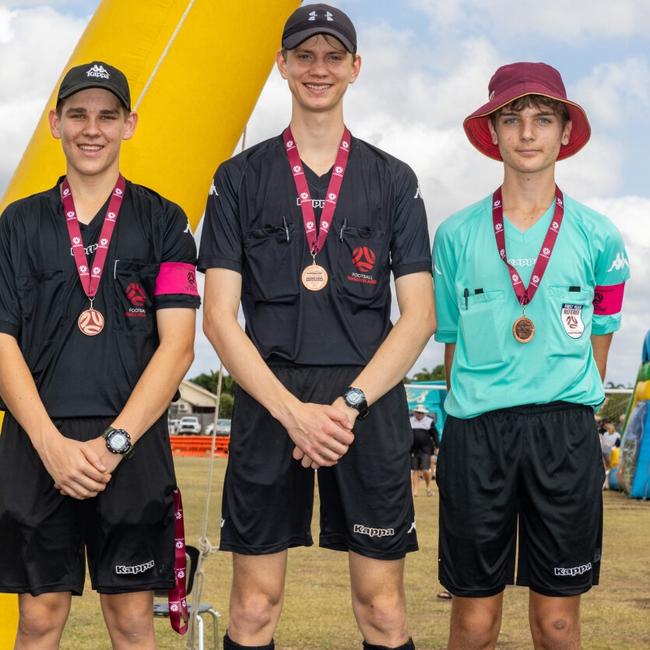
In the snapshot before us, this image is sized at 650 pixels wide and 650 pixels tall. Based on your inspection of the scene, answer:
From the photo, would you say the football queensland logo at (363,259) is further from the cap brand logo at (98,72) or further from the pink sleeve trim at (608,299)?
the cap brand logo at (98,72)

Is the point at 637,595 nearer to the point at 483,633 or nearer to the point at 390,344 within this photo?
the point at 483,633

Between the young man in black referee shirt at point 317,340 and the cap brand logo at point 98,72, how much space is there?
1.77 ft

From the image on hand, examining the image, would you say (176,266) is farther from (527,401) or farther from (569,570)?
(569,570)

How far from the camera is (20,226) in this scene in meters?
3.69

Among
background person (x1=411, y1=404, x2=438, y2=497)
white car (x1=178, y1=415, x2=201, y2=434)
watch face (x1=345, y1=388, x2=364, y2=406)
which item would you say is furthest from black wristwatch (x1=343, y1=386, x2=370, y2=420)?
white car (x1=178, y1=415, x2=201, y2=434)

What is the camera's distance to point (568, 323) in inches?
147

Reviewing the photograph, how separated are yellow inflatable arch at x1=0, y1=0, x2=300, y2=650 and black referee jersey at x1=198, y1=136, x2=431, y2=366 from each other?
1469mm

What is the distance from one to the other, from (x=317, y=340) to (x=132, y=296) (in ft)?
2.17

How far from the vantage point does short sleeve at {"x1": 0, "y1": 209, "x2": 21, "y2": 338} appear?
3.59m

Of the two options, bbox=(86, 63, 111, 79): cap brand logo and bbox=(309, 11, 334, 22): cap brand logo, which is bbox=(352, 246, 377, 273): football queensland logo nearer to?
bbox=(309, 11, 334, 22): cap brand logo

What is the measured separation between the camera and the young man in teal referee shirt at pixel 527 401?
146 inches

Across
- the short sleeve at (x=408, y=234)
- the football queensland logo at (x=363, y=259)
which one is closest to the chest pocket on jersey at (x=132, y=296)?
the football queensland logo at (x=363, y=259)

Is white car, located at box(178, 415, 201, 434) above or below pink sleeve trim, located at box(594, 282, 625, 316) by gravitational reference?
below

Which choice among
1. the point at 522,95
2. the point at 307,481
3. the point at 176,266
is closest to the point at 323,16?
the point at 522,95
